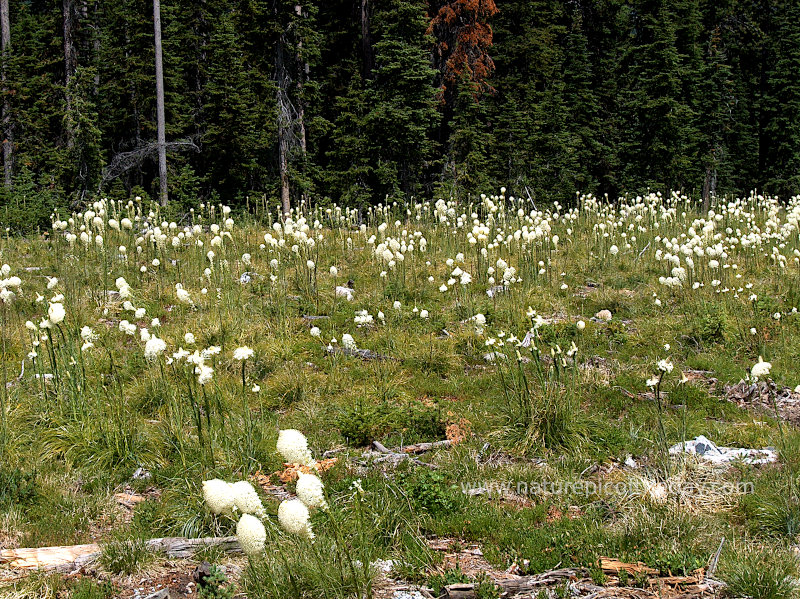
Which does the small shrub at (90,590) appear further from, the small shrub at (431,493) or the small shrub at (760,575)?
the small shrub at (760,575)

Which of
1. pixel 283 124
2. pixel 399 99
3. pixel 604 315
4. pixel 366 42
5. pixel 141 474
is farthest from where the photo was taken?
pixel 366 42

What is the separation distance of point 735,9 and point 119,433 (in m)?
30.5

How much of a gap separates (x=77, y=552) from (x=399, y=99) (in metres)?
15.2

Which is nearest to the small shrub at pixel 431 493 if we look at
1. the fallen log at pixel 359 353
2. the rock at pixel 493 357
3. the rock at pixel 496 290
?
the rock at pixel 493 357

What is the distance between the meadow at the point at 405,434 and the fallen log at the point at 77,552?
53 millimetres

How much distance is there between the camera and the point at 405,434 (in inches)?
201

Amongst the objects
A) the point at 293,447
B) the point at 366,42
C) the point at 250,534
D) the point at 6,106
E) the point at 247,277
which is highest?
the point at 366,42

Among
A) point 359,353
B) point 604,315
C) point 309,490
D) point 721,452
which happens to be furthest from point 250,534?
point 604,315

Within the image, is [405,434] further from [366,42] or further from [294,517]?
[366,42]

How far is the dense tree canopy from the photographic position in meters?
17.2

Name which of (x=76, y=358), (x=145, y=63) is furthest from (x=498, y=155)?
(x=76, y=358)

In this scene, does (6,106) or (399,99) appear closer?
(399,99)

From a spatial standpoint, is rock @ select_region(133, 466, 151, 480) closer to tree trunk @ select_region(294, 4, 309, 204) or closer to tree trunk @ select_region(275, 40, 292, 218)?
tree trunk @ select_region(275, 40, 292, 218)

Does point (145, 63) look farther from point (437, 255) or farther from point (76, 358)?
point (76, 358)
